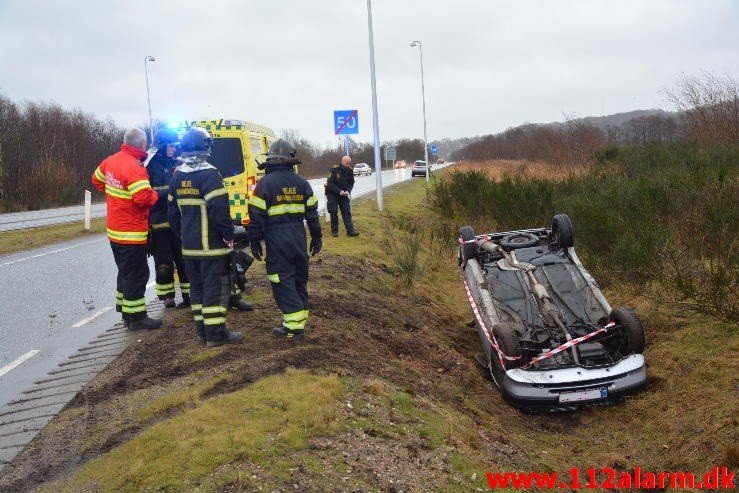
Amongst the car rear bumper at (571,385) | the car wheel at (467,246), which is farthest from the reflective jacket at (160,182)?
the car rear bumper at (571,385)

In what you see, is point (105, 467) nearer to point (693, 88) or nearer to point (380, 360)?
point (380, 360)

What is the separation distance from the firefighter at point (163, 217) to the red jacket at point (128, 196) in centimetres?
37

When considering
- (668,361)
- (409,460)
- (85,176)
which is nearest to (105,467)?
(409,460)

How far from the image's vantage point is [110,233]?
6.36 meters

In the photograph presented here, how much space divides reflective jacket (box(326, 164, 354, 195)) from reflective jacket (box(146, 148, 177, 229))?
612 cm

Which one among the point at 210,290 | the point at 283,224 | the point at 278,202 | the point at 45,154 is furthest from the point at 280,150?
the point at 45,154

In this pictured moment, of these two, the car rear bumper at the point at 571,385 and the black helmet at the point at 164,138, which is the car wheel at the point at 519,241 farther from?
the black helmet at the point at 164,138

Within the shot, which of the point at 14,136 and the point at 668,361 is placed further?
the point at 14,136

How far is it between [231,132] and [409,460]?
9.85 meters

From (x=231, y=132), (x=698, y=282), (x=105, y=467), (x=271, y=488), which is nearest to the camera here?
(x=271, y=488)

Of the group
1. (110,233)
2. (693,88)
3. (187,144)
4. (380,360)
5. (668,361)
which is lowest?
(668,361)

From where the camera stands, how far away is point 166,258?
6.89 m

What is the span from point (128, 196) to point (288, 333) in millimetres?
2188
